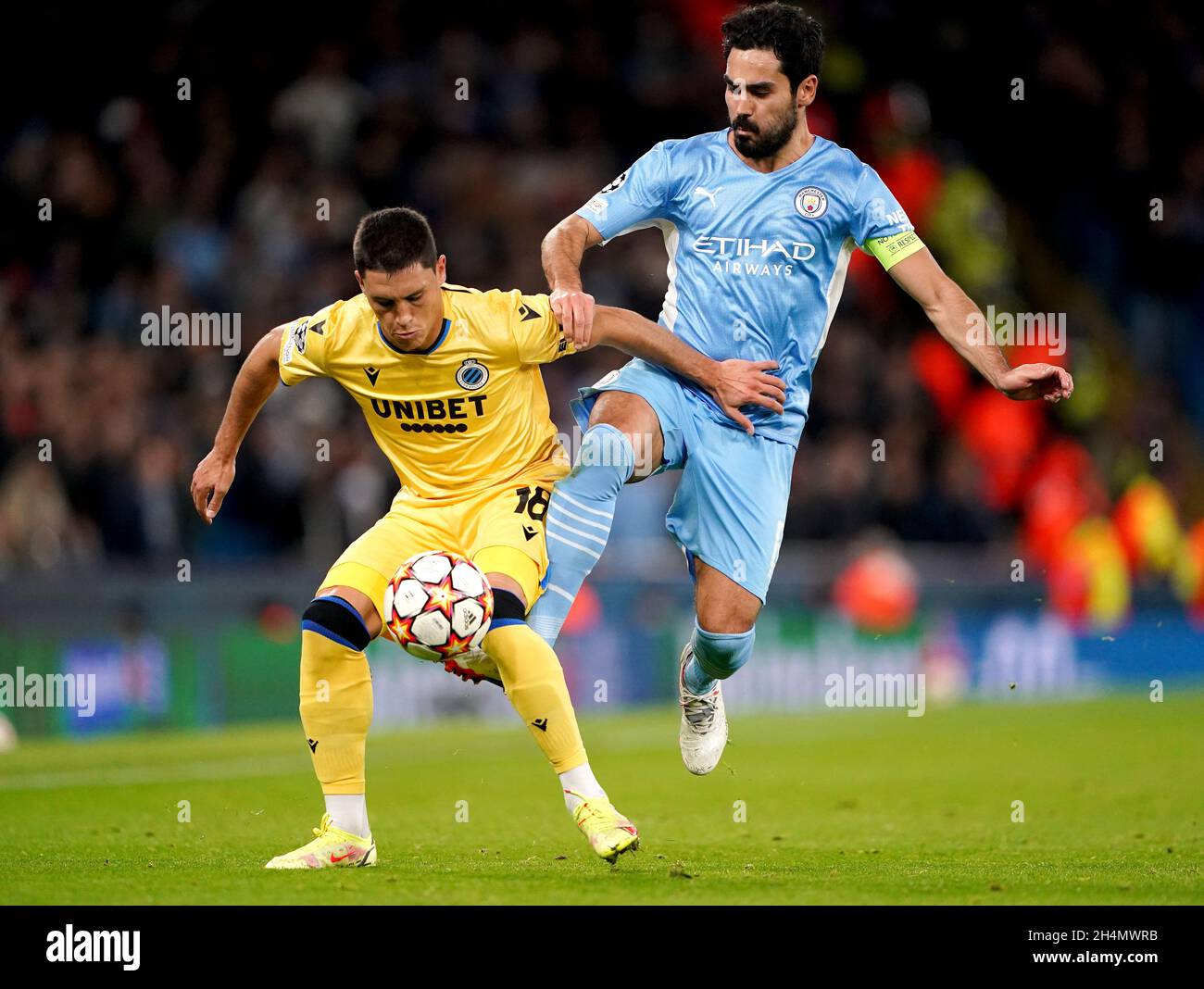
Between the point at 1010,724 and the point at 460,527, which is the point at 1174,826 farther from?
the point at 1010,724

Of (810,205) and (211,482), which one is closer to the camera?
(211,482)

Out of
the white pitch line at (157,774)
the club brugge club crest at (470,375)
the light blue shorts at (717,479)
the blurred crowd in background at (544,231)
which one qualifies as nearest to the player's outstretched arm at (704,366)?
the light blue shorts at (717,479)

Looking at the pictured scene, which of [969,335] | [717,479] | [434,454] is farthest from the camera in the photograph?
[717,479]

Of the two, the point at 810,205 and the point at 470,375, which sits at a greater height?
the point at 810,205

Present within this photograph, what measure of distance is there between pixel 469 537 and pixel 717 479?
1295mm

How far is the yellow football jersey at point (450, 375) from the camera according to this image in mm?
7090

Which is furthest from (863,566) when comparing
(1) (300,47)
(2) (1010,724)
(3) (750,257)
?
(3) (750,257)

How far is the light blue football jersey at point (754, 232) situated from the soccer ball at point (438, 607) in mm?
1630

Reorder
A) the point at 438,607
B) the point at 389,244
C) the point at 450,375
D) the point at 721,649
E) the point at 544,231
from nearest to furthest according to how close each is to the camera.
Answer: the point at 438,607 → the point at 389,244 → the point at 450,375 → the point at 721,649 → the point at 544,231

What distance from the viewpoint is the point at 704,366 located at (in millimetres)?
7598

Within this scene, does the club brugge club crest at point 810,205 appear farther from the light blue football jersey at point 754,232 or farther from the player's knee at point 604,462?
the player's knee at point 604,462

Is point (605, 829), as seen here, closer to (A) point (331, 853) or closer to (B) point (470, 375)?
(A) point (331, 853)

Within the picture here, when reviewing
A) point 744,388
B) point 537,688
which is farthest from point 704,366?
point 537,688

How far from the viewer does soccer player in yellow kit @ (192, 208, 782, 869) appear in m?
6.69
